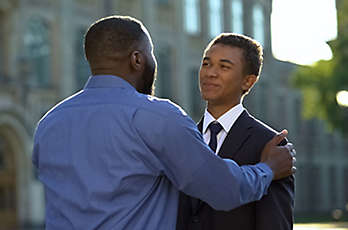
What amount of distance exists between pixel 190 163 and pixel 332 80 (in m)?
42.9

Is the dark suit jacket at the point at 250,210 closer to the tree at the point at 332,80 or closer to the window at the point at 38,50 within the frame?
the window at the point at 38,50

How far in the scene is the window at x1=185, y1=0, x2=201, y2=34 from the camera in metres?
48.3

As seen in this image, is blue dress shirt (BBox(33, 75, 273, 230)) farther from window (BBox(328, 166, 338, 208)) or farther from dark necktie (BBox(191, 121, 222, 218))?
window (BBox(328, 166, 338, 208))

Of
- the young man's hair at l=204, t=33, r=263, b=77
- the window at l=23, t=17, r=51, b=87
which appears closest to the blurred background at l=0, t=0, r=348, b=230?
the window at l=23, t=17, r=51, b=87

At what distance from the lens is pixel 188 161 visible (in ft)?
12.7

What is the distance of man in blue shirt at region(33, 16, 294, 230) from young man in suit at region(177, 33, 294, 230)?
0.41 meters

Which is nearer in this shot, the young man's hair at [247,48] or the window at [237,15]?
the young man's hair at [247,48]

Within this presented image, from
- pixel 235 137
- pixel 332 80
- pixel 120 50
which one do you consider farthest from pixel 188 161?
pixel 332 80

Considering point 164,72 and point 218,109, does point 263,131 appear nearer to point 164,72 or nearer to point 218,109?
point 218,109

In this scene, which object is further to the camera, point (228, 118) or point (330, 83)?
point (330, 83)

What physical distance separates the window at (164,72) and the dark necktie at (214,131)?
3999 centimetres

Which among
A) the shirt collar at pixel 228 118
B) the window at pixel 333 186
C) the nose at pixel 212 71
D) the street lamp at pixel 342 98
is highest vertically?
the nose at pixel 212 71

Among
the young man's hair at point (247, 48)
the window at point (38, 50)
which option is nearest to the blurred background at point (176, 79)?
the window at point (38, 50)

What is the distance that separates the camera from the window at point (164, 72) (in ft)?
148
